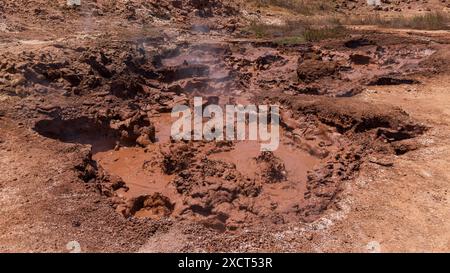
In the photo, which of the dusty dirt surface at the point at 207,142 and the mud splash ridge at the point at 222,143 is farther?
the mud splash ridge at the point at 222,143

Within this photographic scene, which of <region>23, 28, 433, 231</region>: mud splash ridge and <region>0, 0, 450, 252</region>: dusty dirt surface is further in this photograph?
<region>23, 28, 433, 231</region>: mud splash ridge

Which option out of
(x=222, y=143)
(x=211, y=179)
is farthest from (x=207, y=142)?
(x=211, y=179)

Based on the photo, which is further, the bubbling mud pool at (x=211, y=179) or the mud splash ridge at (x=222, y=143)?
the mud splash ridge at (x=222, y=143)

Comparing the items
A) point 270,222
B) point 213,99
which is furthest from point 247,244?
point 213,99

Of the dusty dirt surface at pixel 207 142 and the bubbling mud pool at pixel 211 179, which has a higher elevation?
the dusty dirt surface at pixel 207 142

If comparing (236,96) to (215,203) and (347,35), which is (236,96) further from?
(347,35)

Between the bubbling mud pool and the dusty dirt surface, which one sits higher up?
the dusty dirt surface

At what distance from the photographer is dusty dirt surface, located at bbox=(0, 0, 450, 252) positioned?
4.93 metres

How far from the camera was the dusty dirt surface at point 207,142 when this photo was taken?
4930mm

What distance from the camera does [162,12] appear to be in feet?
44.1

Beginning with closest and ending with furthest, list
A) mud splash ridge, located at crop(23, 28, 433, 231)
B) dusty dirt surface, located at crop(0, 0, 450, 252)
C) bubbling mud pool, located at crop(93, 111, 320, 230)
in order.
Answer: dusty dirt surface, located at crop(0, 0, 450, 252) < bubbling mud pool, located at crop(93, 111, 320, 230) < mud splash ridge, located at crop(23, 28, 433, 231)

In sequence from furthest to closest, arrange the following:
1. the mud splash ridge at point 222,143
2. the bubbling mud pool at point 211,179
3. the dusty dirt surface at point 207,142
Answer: the mud splash ridge at point 222,143 → the bubbling mud pool at point 211,179 → the dusty dirt surface at point 207,142

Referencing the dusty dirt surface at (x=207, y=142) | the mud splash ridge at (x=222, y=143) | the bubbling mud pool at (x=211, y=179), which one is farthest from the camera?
the mud splash ridge at (x=222, y=143)

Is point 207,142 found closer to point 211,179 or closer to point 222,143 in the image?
point 222,143
